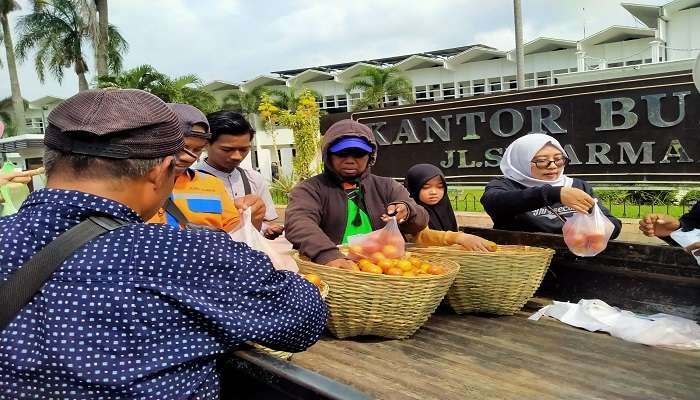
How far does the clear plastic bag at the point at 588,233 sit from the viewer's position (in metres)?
2.53

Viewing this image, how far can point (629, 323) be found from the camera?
2326mm

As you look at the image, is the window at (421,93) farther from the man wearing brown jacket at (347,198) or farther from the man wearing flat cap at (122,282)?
the man wearing flat cap at (122,282)

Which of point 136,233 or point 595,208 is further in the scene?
point 595,208

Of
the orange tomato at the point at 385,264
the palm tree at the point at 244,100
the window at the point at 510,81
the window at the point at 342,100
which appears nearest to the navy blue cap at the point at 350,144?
the orange tomato at the point at 385,264

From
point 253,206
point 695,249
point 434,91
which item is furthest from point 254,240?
point 434,91

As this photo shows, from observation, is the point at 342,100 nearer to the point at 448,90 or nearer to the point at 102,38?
the point at 448,90

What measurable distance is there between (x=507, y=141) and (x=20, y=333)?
848cm

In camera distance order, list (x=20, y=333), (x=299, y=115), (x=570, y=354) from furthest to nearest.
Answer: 1. (x=299, y=115)
2. (x=570, y=354)
3. (x=20, y=333)

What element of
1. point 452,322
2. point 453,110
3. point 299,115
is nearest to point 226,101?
point 299,115

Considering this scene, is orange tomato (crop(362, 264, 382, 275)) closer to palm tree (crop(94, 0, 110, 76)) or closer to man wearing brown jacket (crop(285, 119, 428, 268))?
man wearing brown jacket (crop(285, 119, 428, 268))

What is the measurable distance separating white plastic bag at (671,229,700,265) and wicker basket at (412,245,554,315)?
554mm

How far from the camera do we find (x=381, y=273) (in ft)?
7.30

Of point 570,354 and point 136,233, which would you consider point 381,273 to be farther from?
point 136,233

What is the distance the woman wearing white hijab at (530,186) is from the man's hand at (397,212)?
70 centimetres
